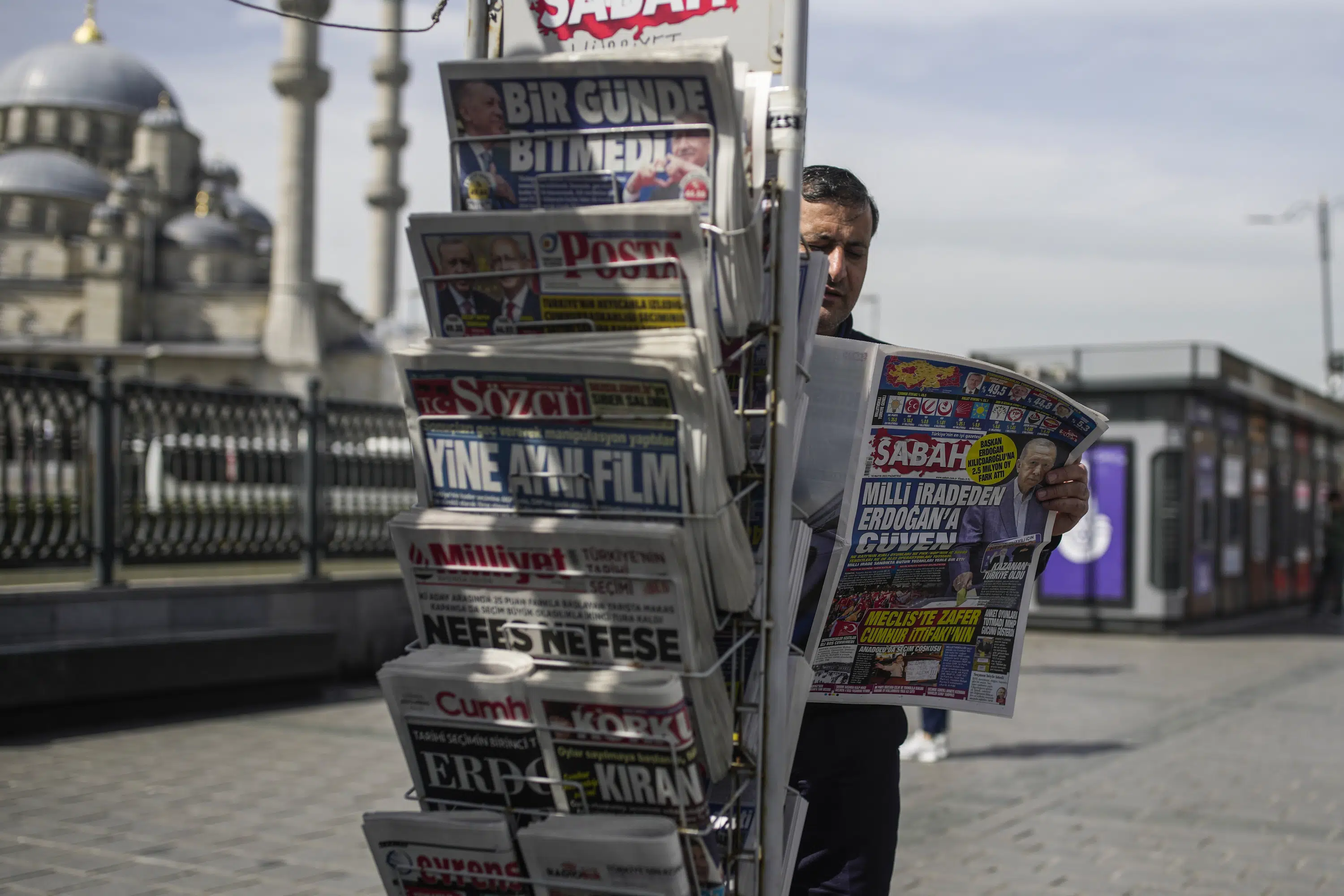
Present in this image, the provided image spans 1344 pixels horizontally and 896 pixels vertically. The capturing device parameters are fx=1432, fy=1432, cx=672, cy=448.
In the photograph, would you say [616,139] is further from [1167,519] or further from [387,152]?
[387,152]

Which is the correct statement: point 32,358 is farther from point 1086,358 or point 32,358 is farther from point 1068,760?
point 1068,760

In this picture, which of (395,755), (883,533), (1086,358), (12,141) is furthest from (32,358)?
(883,533)

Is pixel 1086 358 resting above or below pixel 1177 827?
above

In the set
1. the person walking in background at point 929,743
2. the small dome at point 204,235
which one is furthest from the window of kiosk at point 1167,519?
the small dome at point 204,235

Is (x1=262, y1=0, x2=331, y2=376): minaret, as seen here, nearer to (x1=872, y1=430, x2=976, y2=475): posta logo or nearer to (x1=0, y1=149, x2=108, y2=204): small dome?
(x1=0, y1=149, x2=108, y2=204): small dome

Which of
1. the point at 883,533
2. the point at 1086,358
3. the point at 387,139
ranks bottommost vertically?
the point at 883,533

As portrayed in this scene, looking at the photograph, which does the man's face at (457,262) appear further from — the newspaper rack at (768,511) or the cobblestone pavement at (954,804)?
the cobblestone pavement at (954,804)

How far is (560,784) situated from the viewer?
1.88 metres

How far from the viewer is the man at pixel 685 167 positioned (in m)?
1.81

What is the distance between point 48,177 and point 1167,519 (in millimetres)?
79270

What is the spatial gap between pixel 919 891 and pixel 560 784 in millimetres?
3520

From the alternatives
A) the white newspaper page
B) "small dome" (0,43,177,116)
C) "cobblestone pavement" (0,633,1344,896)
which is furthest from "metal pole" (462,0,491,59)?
"small dome" (0,43,177,116)

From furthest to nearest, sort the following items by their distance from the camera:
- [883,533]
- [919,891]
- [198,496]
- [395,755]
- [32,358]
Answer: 1. [32,358]
2. [198,496]
3. [395,755]
4. [919,891]
5. [883,533]

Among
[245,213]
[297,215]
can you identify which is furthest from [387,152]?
[245,213]
